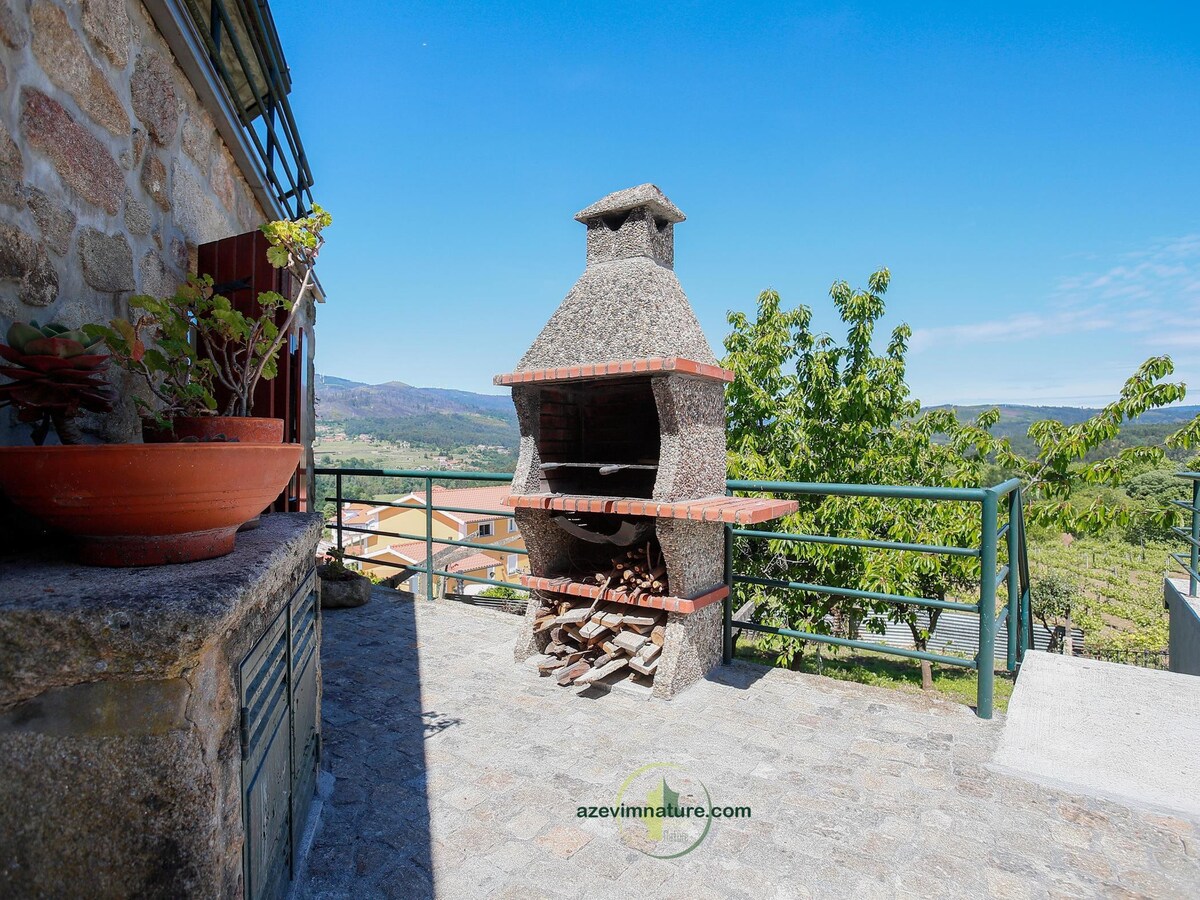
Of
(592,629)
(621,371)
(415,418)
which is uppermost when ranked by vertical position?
(415,418)

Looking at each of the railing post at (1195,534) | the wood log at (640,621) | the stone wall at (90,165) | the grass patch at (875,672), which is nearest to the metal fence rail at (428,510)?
the wood log at (640,621)

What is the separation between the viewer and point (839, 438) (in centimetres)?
798

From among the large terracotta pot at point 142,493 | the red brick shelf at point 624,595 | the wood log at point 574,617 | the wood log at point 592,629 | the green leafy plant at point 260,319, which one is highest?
the green leafy plant at point 260,319

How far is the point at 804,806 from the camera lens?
2.02 meters

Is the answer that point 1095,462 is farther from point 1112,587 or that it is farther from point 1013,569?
point 1112,587

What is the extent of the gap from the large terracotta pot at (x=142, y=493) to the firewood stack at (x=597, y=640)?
2.05 meters

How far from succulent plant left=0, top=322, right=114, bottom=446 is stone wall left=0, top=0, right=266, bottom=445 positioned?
264 millimetres

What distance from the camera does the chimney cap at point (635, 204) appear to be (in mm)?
3283

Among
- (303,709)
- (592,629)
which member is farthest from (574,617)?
(303,709)

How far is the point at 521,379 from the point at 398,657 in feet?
5.47

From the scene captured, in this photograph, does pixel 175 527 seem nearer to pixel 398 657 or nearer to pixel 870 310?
pixel 398 657

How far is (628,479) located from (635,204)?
1.52m

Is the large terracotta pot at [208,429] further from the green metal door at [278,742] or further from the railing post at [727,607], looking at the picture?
the railing post at [727,607]

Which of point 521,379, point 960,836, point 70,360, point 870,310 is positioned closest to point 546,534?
point 521,379
